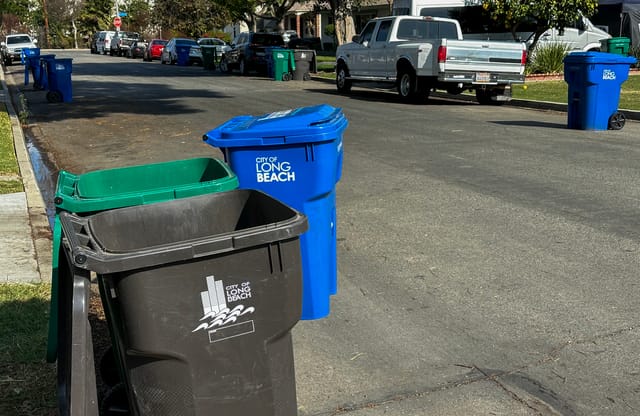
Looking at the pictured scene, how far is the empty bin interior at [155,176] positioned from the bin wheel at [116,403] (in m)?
1.01

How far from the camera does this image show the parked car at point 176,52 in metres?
42.1

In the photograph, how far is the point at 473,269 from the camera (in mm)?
5875

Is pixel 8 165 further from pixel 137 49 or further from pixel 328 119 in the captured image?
pixel 137 49

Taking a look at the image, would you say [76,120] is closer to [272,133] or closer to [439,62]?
[439,62]

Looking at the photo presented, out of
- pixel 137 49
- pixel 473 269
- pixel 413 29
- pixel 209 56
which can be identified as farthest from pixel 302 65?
pixel 137 49

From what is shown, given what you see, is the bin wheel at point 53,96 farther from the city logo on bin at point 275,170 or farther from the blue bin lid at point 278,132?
the city logo on bin at point 275,170

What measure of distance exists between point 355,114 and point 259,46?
16.7 metres

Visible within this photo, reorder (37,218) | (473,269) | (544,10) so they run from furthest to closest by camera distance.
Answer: (544,10) → (37,218) → (473,269)

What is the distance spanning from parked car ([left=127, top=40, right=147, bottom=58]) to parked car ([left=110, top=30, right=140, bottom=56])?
73.4 inches

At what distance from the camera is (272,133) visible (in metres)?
4.20

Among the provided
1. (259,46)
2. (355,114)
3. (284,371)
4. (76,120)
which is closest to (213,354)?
(284,371)

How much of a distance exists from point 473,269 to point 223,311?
3.33 m

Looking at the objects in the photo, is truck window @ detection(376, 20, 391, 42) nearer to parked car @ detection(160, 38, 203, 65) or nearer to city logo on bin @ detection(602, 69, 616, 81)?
city logo on bin @ detection(602, 69, 616, 81)

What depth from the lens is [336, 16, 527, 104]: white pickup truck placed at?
17656 mm
